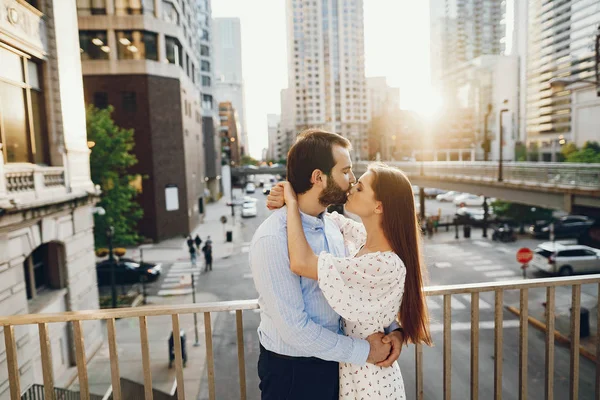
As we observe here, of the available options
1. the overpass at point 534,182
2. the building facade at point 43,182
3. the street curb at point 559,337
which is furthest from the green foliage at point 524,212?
the building facade at point 43,182

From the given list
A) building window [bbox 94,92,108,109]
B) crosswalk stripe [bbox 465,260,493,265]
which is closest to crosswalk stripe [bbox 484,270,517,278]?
crosswalk stripe [bbox 465,260,493,265]

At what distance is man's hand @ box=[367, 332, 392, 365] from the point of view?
2.06 meters

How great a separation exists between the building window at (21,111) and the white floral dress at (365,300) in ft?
24.3

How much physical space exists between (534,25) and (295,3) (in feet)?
366

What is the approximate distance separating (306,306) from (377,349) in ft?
1.30

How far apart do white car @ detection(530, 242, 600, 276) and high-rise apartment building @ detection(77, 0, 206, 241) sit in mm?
21842

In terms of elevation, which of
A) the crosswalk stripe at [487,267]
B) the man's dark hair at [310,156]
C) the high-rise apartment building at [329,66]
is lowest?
the crosswalk stripe at [487,267]

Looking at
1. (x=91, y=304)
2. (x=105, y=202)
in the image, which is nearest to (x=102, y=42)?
(x=105, y=202)

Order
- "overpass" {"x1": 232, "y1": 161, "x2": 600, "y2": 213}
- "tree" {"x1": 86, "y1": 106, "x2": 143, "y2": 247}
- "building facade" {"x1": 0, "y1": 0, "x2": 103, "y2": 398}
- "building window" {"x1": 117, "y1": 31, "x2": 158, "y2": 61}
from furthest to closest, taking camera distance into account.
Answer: "building window" {"x1": 117, "y1": 31, "x2": 158, "y2": 61} < "tree" {"x1": 86, "y1": 106, "x2": 143, "y2": 247} < "overpass" {"x1": 232, "y1": 161, "x2": 600, "y2": 213} < "building facade" {"x1": 0, "y1": 0, "x2": 103, "y2": 398}

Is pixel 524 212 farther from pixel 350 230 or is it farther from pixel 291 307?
pixel 291 307

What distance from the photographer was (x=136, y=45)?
25438 millimetres

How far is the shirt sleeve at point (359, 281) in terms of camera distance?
1.90 metres

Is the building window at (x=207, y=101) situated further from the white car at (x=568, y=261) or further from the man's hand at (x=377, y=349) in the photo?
the man's hand at (x=377, y=349)

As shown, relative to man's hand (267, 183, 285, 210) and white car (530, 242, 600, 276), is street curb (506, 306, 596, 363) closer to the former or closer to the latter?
white car (530, 242, 600, 276)
